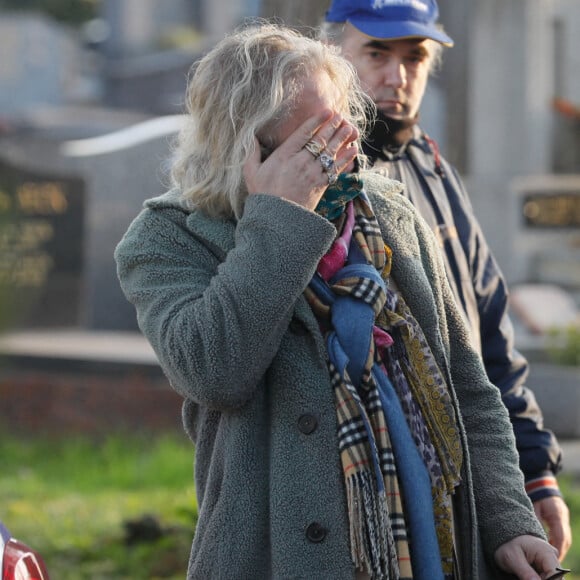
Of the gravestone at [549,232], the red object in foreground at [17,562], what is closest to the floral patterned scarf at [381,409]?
the red object in foreground at [17,562]

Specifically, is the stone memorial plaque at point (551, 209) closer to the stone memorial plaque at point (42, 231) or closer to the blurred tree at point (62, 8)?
the stone memorial plaque at point (42, 231)

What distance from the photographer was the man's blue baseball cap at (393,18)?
116 inches

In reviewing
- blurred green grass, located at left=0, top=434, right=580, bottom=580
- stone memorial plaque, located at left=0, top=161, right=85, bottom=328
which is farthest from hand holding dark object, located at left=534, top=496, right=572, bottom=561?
stone memorial plaque, located at left=0, top=161, right=85, bottom=328

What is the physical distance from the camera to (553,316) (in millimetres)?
10477

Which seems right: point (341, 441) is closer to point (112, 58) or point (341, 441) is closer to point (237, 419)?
point (237, 419)

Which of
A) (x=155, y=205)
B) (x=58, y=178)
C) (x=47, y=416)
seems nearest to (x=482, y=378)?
(x=155, y=205)

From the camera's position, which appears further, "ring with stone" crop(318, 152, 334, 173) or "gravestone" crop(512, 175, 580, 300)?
"gravestone" crop(512, 175, 580, 300)

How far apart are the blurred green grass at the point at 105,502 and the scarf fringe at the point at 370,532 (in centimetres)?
326

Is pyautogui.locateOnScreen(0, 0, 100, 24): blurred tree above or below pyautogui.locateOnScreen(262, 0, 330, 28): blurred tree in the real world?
above

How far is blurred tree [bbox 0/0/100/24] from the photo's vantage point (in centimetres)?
2758

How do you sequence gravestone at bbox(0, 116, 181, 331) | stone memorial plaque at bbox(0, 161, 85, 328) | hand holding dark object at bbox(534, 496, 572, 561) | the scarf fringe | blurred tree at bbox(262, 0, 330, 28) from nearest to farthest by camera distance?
the scarf fringe < hand holding dark object at bbox(534, 496, 572, 561) < blurred tree at bbox(262, 0, 330, 28) < stone memorial plaque at bbox(0, 161, 85, 328) < gravestone at bbox(0, 116, 181, 331)

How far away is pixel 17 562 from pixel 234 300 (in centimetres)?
71

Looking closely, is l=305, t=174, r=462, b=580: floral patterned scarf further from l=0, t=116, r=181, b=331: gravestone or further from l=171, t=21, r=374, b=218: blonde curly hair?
l=0, t=116, r=181, b=331: gravestone

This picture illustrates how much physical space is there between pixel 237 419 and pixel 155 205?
448mm
